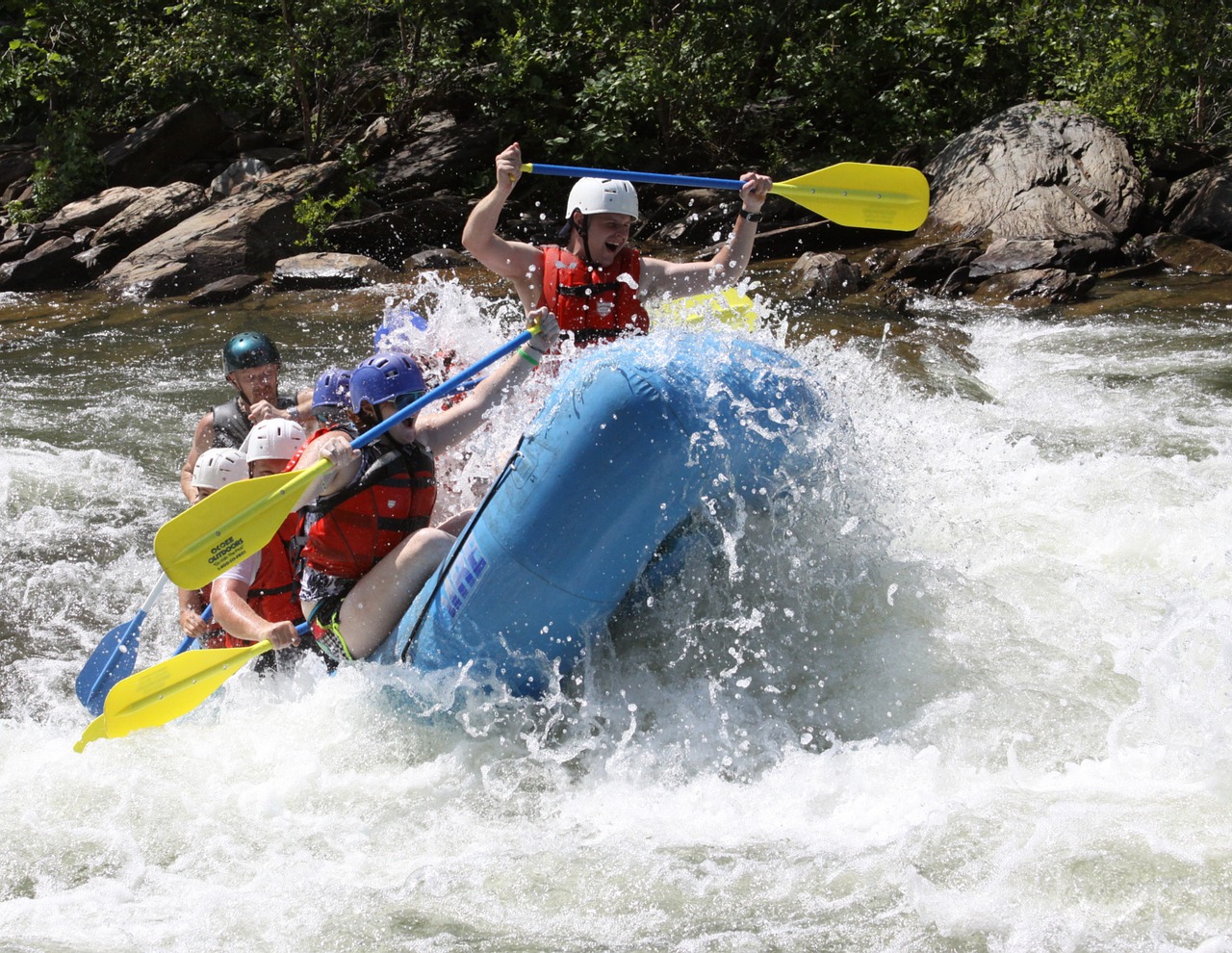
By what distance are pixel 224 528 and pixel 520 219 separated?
28.0 feet

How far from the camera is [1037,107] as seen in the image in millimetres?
11203

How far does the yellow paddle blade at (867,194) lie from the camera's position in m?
5.05

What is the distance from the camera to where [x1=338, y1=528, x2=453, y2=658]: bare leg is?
365cm

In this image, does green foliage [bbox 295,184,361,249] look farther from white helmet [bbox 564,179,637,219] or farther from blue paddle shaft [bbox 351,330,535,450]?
blue paddle shaft [bbox 351,330,535,450]

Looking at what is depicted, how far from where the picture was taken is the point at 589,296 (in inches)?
178

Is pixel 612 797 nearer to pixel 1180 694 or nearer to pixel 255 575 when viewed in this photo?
pixel 255 575

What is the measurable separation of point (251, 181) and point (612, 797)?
34.8ft

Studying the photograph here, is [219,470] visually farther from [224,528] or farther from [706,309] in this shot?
[706,309]

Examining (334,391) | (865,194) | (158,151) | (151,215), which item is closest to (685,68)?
(151,215)

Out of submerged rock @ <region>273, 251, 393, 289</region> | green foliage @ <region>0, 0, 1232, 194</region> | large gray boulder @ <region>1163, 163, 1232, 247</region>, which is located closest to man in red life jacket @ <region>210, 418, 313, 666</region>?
submerged rock @ <region>273, 251, 393, 289</region>

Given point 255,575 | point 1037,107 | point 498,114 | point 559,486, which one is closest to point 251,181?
point 498,114

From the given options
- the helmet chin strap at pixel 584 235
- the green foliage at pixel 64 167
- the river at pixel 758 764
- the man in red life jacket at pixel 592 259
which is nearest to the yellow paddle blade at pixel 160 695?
the river at pixel 758 764

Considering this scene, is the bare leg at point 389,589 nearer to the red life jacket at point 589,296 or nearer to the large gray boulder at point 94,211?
the red life jacket at point 589,296

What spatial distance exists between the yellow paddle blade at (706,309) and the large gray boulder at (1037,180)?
5.75 meters
